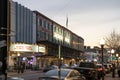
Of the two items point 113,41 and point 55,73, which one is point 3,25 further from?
point 113,41

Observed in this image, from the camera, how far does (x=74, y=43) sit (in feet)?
435

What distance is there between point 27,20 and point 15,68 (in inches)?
561

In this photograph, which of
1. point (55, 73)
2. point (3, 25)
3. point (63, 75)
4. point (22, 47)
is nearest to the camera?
point (3, 25)

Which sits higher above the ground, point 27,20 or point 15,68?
point 27,20

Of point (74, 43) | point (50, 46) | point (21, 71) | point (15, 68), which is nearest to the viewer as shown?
point (21, 71)

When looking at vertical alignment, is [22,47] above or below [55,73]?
above

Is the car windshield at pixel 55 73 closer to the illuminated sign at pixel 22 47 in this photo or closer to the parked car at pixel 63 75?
the parked car at pixel 63 75

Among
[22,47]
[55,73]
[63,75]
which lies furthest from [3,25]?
[22,47]

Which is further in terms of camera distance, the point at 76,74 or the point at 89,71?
the point at 89,71

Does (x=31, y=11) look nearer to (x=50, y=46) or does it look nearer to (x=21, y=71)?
(x=50, y=46)

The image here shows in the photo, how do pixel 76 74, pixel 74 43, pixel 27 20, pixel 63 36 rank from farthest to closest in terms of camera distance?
pixel 74 43 < pixel 63 36 < pixel 27 20 < pixel 76 74

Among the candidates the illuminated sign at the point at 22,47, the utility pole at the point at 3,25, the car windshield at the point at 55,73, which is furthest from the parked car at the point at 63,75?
the illuminated sign at the point at 22,47

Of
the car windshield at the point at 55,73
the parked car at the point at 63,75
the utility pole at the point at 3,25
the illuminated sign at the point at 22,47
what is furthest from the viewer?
the illuminated sign at the point at 22,47

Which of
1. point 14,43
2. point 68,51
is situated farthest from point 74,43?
point 14,43
